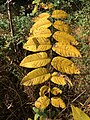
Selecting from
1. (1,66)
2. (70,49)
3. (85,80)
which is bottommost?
(85,80)

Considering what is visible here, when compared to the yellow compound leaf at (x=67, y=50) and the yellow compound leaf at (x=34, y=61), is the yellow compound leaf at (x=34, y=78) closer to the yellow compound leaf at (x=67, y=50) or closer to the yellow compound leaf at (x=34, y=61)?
the yellow compound leaf at (x=34, y=61)

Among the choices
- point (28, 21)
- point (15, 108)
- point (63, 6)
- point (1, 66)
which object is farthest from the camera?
point (63, 6)

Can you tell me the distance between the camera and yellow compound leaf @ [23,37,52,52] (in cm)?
137

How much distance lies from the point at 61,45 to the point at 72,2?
432 cm

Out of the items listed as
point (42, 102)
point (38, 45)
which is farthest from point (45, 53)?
point (42, 102)

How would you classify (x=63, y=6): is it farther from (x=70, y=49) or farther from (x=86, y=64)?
(x=70, y=49)

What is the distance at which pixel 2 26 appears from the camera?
4.55 metres

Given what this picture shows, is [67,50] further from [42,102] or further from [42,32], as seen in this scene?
[42,102]

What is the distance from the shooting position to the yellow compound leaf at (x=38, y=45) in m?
1.37

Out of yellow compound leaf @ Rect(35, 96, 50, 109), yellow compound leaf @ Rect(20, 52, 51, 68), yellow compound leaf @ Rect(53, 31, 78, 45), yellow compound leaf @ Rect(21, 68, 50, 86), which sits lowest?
yellow compound leaf @ Rect(35, 96, 50, 109)

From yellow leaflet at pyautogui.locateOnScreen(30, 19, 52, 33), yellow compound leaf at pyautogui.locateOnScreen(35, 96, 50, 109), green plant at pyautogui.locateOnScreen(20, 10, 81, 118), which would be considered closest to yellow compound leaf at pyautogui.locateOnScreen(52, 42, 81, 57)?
green plant at pyautogui.locateOnScreen(20, 10, 81, 118)

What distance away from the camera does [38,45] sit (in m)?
1.38

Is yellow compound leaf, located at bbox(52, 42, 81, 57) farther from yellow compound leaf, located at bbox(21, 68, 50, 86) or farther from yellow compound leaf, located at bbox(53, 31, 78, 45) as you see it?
yellow compound leaf, located at bbox(21, 68, 50, 86)

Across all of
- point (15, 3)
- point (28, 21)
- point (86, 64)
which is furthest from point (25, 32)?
point (15, 3)
